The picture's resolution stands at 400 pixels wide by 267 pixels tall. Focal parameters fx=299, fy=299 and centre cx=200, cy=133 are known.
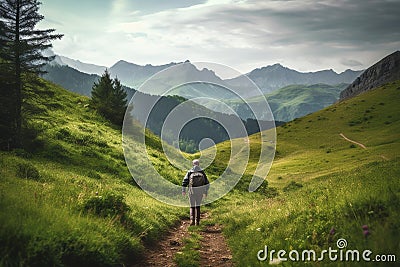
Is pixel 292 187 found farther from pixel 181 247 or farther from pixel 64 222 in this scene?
pixel 64 222

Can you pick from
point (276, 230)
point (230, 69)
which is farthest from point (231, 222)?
point (230, 69)

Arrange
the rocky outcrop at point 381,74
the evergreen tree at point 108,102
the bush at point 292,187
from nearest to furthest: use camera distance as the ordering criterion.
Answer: the bush at point 292,187
the evergreen tree at point 108,102
the rocky outcrop at point 381,74

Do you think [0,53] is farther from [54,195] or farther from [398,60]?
[398,60]

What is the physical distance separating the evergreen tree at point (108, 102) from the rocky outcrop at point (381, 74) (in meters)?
149

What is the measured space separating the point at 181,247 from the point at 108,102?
3701 cm

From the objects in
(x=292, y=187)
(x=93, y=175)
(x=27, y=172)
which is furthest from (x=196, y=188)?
(x=292, y=187)

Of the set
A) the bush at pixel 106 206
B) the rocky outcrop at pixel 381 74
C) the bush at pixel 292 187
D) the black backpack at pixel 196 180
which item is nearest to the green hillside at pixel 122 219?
the bush at pixel 106 206

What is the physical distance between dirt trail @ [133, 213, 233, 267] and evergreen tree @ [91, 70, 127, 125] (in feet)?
101

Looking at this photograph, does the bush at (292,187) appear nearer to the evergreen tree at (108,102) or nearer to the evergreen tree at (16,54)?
the evergreen tree at (108,102)

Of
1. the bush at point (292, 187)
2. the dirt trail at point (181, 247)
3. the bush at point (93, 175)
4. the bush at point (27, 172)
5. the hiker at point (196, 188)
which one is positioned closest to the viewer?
the dirt trail at point (181, 247)

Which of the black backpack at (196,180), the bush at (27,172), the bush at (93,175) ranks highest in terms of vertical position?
the bush at (27,172)

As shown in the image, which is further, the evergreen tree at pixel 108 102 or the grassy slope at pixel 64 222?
the evergreen tree at pixel 108 102

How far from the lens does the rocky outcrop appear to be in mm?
156500

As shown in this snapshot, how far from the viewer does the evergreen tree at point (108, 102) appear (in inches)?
1678
